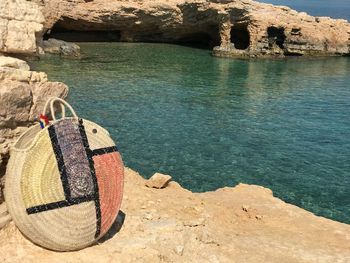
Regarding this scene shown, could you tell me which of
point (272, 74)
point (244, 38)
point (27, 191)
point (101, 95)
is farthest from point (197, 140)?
point (244, 38)

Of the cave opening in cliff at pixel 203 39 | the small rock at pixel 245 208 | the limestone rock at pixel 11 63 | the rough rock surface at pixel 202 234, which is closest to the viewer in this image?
the rough rock surface at pixel 202 234

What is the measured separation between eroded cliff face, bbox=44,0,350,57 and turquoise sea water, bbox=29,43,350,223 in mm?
5739

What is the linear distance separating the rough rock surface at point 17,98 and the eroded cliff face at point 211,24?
36.1 meters

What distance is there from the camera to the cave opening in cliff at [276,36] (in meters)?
44.3

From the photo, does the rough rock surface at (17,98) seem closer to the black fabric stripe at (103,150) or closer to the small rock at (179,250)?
the black fabric stripe at (103,150)

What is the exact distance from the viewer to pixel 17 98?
6.39 m

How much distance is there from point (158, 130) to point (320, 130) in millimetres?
7726

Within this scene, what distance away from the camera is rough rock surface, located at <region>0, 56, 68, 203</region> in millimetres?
6309

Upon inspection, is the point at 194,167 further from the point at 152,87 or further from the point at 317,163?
the point at 152,87

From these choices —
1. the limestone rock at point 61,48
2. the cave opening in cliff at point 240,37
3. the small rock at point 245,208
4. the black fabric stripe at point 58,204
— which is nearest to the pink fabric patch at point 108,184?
the black fabric stripe at point 58,204

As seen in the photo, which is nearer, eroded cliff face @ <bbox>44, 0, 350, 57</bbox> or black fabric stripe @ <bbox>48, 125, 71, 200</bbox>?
black fabric stripe @ <bbox>48, 125, 71, 200</bbox>

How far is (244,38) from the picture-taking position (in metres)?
49.2

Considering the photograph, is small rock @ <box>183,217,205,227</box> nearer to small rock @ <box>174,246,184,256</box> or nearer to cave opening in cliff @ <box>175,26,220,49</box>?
small rock @ <box>174,246,184,256</box>

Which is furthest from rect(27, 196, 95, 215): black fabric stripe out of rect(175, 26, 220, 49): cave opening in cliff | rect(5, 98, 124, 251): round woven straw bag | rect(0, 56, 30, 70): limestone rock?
rect(175, 26, 220, 49): cave opening in cliff
